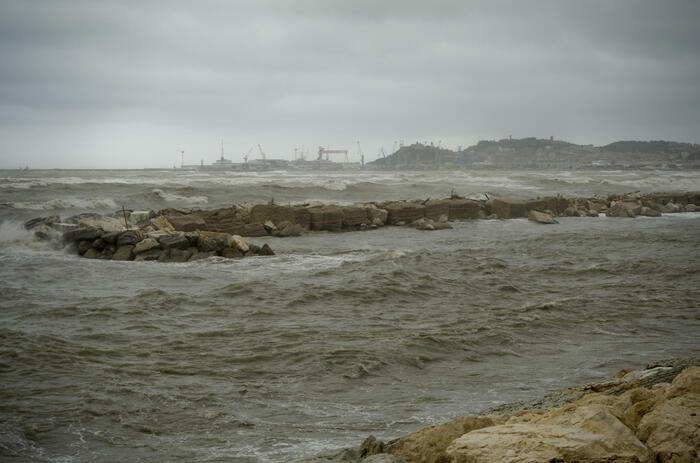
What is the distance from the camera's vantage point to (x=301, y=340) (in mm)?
6801

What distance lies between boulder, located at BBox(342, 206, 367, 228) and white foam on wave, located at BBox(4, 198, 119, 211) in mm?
13175

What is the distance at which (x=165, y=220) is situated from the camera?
51.1ft

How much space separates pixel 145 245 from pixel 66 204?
1565 centimetres

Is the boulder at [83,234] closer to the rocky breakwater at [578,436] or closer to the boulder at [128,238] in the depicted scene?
the boulder at [128,238]

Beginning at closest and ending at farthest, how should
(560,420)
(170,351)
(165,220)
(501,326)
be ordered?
(560,420), (170,351), (501,326), (165,220)

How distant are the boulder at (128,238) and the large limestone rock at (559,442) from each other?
1149 centimetres

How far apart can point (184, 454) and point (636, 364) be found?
4.54 m

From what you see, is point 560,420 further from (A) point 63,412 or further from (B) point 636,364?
(A) point 63,412

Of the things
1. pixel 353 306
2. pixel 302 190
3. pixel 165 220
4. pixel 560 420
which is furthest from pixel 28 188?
pixel 560 420

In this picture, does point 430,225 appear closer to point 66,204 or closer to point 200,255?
point 200,255

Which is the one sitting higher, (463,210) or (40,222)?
(463,210)

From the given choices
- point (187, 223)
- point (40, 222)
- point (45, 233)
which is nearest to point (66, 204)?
point (40, 222)

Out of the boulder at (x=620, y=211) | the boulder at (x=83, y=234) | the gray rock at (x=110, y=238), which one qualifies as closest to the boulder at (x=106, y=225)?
the boulder at (x=83, y=234)

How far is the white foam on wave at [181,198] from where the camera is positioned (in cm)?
2921
